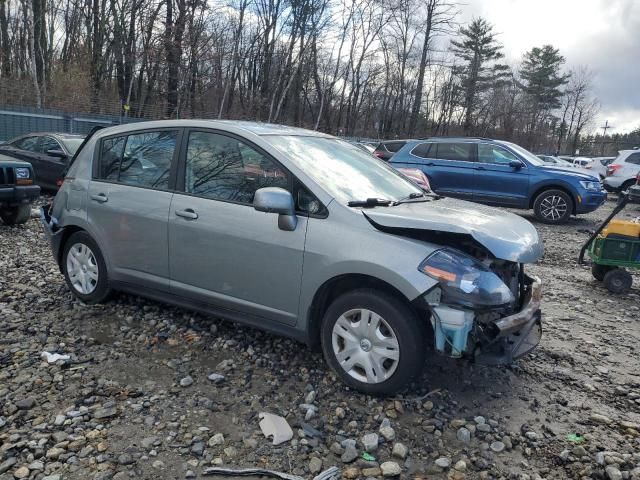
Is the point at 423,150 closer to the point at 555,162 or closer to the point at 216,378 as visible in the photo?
the point at 555,162

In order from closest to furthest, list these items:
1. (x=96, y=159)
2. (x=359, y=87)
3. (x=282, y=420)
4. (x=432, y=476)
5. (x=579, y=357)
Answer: (x=432, y=476) → (x=282, y=420) → (x=579, y=357) → (x=96, y=159) → (x=359, y=87)

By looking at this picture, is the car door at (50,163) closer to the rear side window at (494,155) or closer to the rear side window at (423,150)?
the rear side window at (423,150)

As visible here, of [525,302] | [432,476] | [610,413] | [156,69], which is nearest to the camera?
[432,476]

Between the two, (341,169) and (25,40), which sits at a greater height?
(25,40)

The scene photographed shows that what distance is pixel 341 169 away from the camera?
3793mm

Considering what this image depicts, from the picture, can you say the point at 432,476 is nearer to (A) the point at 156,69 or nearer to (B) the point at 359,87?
(A) the point at 156,69

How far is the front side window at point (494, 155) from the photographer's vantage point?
11.2 metres

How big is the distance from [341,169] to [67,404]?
7.90ft

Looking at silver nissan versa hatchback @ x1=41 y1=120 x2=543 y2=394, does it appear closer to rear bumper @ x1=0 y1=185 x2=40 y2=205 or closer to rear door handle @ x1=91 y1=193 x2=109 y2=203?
rear door handle @ x1=91 y1=193 x2=109 y2=203

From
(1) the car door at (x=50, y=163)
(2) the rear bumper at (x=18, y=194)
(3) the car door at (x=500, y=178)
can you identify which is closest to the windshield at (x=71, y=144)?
(1) the car door at (x=50, y=163)

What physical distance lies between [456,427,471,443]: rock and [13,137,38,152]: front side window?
1104 centimetres

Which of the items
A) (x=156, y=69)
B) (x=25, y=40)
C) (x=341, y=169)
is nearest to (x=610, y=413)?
(x=341, y=169)

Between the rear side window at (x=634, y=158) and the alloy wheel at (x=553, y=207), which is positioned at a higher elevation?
the rear side window at (x=634, y=158)

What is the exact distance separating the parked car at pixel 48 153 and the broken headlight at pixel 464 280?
948cm
